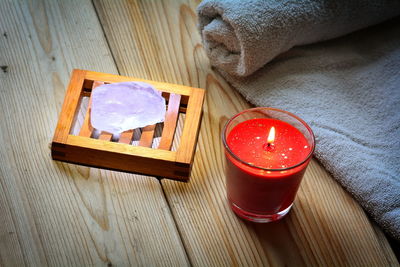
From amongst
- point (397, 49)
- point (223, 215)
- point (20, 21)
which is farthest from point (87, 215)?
point (397, 49)

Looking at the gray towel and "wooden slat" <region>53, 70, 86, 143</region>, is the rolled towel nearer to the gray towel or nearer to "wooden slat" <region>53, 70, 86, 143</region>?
the gray towel

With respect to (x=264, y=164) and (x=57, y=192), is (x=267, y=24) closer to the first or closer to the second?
(x=264, y=164)

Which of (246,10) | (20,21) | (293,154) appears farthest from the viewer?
(20,21)

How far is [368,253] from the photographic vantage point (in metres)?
0.61

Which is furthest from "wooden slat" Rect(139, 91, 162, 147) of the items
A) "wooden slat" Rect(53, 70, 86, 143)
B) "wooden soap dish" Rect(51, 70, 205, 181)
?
"wooden slat" Rect(53, 70, 86, 143)

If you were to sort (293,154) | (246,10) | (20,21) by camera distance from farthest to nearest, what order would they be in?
(20,21)
(246,10)
(293,154)

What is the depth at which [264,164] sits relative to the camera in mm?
562

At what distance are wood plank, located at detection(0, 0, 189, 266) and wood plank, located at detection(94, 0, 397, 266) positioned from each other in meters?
0.03

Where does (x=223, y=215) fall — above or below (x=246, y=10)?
below

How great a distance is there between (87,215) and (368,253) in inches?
15.3

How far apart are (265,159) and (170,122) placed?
0.56 feet

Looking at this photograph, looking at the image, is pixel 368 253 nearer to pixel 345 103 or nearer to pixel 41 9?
pixel 345 103

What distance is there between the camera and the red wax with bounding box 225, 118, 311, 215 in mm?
543

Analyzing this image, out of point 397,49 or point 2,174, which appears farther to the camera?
point 397,49
